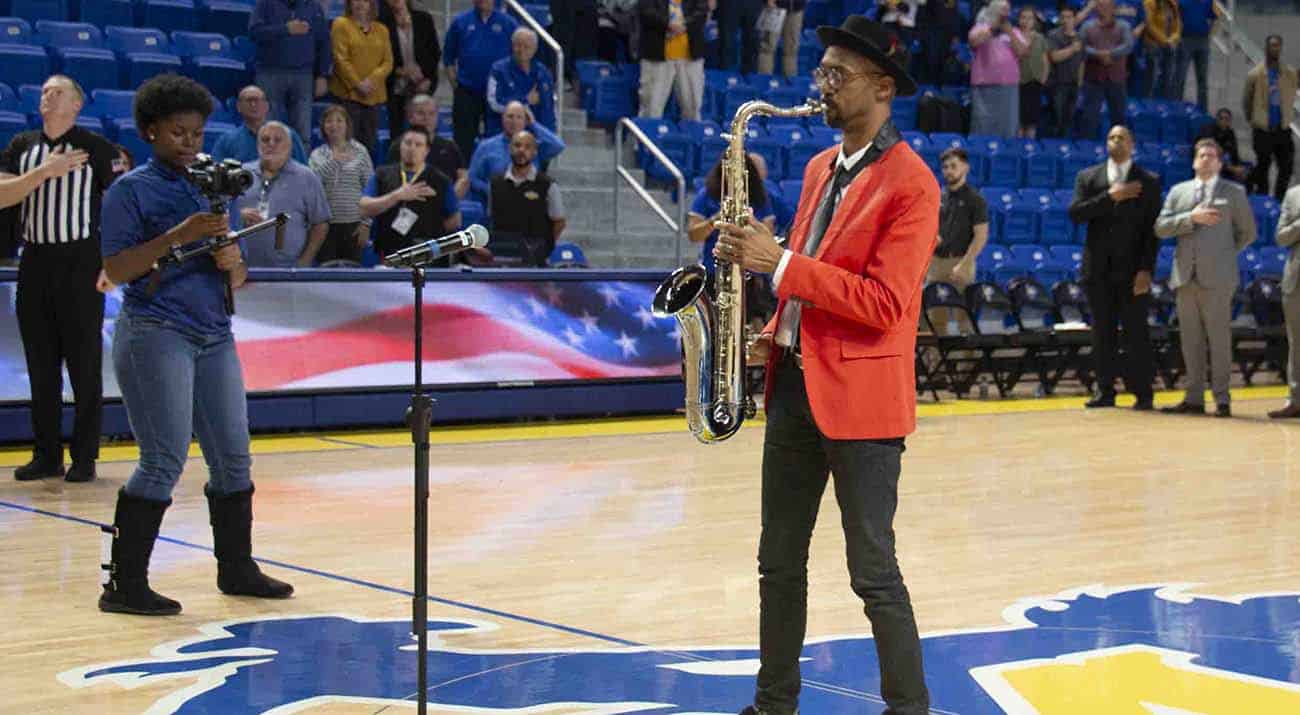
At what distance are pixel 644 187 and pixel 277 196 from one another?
19.9ft

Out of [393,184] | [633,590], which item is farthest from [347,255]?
[633,590]

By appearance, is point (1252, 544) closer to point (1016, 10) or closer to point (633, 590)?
point (633, 590)

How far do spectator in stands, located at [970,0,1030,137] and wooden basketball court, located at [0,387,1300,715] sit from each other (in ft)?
29.9

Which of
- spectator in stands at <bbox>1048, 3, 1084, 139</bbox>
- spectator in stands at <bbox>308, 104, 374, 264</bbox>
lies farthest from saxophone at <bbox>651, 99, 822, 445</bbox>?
spectator in stands at <bbox>1048, 3, 1084, 139</bbox>

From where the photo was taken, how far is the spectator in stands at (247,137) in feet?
43.1

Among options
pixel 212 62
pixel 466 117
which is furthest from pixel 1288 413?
pixel 212 62

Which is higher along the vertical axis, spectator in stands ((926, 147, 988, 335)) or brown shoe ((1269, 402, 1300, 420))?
spectator in stands ((926, 147, 988, 335))

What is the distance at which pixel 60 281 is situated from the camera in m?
9.87

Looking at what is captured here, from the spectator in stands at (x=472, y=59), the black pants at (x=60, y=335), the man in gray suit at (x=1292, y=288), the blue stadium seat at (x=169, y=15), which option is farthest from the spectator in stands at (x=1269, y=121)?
the black pants at (x=60, y=335)

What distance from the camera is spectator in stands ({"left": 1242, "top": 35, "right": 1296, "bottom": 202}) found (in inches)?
870

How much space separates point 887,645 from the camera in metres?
4.79

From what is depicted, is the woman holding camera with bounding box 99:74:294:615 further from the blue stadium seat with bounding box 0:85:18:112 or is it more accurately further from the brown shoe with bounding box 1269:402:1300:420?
the brown shoe with bounding box 1269:402:1300:420

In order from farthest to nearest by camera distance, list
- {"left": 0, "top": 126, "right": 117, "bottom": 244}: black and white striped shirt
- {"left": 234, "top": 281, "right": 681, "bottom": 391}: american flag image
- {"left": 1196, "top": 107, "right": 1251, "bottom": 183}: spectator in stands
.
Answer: {"left": 1196, "top": 107, "right": 1251, "bottom": 183}: spectator in stands < {"left": 234, "top": 281, "right": 681, "bottom": 391}: american flag image < {"left": 0, "top": 126, "right": 117, "bottom": 244}: black and white striped shirt

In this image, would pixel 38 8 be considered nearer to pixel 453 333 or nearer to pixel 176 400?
pixel 453 333
